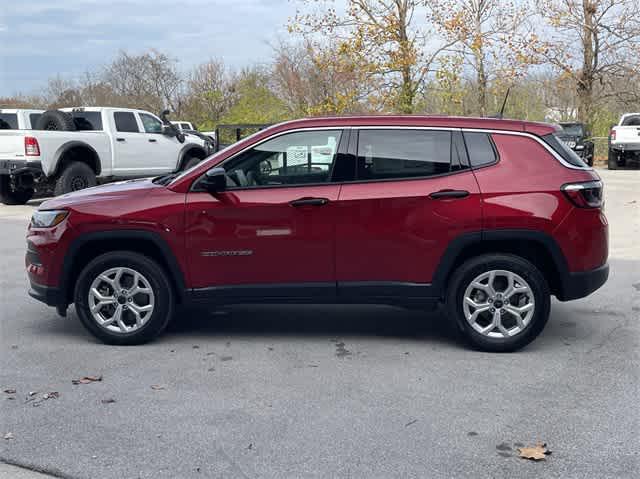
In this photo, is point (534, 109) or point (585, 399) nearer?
point (585, 399)

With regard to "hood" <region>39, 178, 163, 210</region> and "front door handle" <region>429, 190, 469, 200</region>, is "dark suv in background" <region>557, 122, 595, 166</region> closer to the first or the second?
"front door handle" <region>429, 190, 469, 200</region>

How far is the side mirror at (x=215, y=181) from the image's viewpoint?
593cm

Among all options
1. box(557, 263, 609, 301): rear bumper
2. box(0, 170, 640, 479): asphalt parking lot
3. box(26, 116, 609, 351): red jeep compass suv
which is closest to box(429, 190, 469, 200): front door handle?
box(26, 116, 609, 351): red jeep compass suv

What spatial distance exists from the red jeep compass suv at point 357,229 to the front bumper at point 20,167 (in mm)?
10473

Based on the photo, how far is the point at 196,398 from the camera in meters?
4.93

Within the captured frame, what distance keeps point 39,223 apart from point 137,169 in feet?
40.2

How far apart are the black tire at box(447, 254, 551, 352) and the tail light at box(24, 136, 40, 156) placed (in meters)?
12.2

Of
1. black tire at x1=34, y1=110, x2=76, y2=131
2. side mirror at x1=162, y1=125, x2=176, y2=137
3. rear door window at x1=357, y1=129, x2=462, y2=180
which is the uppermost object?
black tire at x1=34, y1=110, x2=76, y2=131

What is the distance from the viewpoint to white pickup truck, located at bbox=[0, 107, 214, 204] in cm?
1608

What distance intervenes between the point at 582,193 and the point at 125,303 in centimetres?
344

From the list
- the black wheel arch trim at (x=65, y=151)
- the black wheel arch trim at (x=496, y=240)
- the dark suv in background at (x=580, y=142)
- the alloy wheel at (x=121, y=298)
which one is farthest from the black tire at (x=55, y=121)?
the dark suv in background at (x=580, y=142)

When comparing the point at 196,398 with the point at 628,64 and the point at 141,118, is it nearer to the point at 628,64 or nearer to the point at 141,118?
the point at 141,118

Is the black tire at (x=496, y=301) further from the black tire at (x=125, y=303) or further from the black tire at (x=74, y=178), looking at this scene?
the black tire at (x=74, y=178)

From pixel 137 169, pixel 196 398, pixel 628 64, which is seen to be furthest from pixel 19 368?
pixel 628 64
